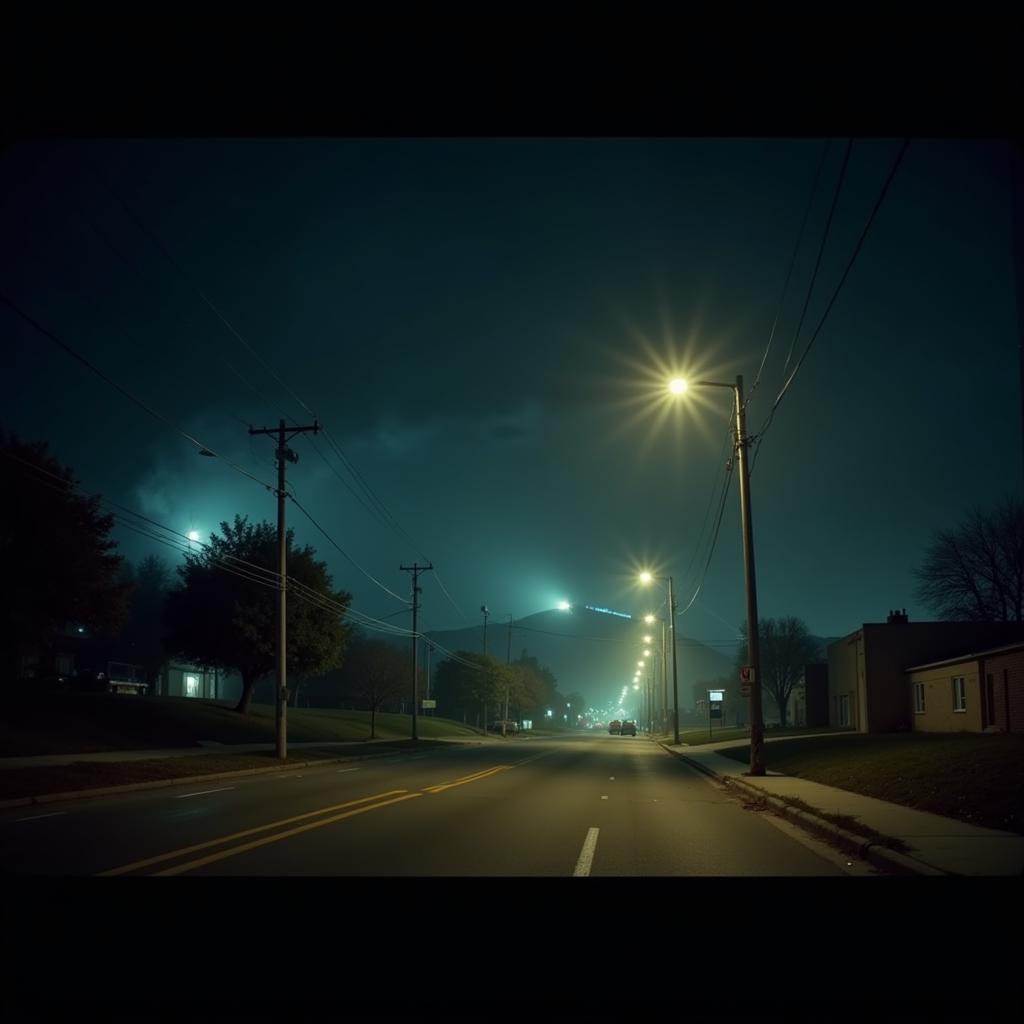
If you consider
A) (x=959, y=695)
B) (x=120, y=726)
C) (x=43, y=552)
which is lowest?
(x=120, y=726)

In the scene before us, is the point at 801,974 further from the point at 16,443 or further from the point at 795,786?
the point at 16,443

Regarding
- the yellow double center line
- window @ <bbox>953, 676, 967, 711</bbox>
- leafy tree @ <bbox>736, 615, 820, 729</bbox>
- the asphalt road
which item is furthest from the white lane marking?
leafy tree @ <bbox>736, 615, 820, 729</bbox>

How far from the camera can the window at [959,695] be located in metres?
39.5

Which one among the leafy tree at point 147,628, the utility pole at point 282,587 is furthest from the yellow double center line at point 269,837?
the leafy tree at point 147,628

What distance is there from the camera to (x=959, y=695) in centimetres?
4016

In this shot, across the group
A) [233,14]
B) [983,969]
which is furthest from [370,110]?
[983,969]

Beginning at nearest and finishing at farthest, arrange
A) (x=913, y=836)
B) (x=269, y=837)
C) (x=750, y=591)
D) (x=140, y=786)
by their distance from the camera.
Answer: (x=913, y=836), (x=269, y=837), (x=140, y=786), (x=750, y=591)

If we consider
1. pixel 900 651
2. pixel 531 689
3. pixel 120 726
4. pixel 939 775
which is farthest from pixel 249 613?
pixel 531 689

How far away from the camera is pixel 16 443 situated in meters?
42.9

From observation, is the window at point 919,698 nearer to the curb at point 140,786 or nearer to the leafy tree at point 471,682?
the curb at point 140,786

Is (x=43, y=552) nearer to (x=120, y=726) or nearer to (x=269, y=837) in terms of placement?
(x=120, y=726)

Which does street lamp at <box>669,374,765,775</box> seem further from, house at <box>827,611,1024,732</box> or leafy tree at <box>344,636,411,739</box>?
leafy tree at <box>344,636,411,739</box>

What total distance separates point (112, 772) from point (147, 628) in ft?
311

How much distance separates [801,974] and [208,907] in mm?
4289
